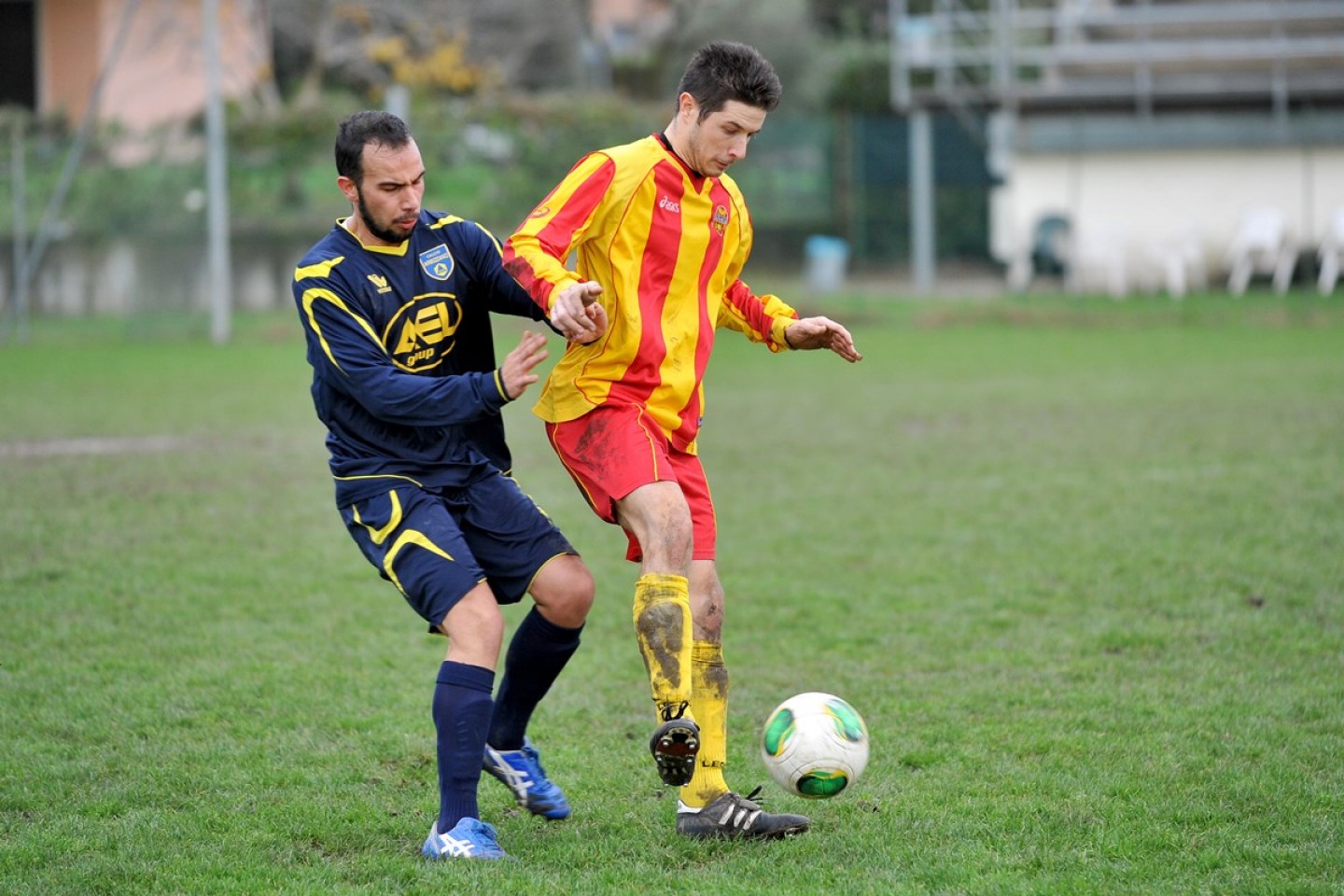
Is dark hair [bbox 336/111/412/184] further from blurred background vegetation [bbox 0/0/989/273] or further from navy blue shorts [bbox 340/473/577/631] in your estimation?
blurred background vegetation [bbox 0/0/989/273]

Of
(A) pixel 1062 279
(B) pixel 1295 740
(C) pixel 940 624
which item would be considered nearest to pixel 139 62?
(A) pixel 1062 279

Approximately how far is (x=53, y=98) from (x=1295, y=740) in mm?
29760

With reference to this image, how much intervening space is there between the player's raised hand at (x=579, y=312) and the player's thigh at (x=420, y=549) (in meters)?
0.64

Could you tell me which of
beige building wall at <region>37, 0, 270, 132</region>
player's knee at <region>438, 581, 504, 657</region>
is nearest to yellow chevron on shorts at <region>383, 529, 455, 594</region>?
player's knee at <region>438, 581, 504, 657</region>

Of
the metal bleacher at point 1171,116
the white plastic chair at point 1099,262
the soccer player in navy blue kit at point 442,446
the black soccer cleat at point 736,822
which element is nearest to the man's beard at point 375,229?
the soccer player in navy blue kit at point 442,446

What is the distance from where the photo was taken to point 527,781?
458 cm

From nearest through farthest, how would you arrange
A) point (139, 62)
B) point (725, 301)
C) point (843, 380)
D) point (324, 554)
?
point (725, 301), point (324, 554), point (843, 380), point (139, 62)

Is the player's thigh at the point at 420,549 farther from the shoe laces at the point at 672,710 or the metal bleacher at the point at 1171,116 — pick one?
the metal bleacher at the point at 1171,116

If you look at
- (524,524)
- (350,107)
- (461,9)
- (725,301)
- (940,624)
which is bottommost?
(940,624)

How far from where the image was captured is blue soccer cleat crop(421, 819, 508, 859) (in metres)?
4.11

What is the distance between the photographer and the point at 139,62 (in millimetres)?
29562

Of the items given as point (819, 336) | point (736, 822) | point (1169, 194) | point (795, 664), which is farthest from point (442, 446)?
point (1169, 194)

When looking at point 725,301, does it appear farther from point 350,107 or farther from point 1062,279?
point 350,107

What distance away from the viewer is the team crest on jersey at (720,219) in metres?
4.56
